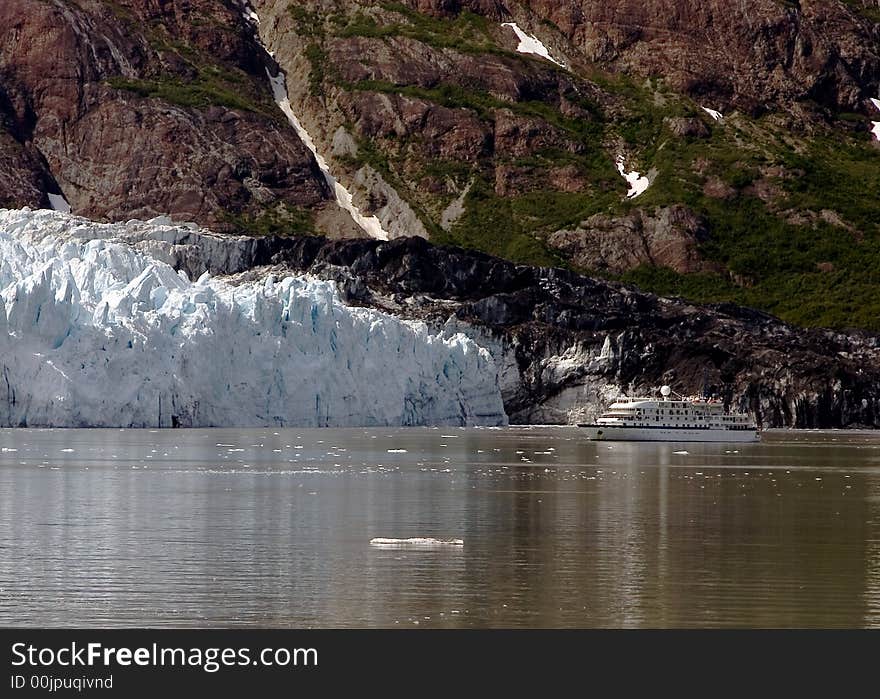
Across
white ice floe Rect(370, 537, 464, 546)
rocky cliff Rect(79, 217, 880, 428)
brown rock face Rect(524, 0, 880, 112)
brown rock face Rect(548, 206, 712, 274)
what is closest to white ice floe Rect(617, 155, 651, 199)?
brown rock face Rect(548, 206, 712, 274)

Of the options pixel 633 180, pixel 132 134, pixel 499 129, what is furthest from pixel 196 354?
pixel 633 180

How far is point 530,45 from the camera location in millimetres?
181000

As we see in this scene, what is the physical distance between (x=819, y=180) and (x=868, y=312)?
26.8 meters

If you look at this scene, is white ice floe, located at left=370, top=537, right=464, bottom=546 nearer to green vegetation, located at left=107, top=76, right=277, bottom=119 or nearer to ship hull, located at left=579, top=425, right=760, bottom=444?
ship hull, located at left=579, top=425, right=760, bottom=444

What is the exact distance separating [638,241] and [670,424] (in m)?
60.4

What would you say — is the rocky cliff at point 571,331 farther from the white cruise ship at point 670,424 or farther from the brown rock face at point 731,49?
the brown rock face at point 731,49

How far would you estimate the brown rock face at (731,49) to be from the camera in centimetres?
17412

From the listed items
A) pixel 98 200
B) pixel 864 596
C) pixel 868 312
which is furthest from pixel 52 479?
pixel 98 200

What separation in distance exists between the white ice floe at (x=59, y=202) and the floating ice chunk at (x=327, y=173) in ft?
80.2

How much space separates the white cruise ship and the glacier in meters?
9.54

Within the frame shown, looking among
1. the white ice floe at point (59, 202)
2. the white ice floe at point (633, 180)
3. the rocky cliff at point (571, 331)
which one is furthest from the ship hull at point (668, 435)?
the white ice floe at point (59, 202)

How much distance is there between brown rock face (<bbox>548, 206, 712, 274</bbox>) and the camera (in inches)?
5851

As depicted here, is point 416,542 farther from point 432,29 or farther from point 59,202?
point 432,29
